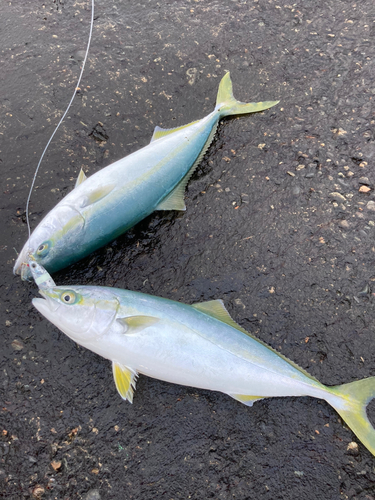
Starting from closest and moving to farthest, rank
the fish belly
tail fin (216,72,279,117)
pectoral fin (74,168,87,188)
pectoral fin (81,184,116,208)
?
the fish belly, pectoral fin (81,184,116,208), pectoral fin (74,168,87,188), tail fin (216,72,279,117)

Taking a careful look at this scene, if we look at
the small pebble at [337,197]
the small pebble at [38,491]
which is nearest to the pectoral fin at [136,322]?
the small pebble at [38,491]

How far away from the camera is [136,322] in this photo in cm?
237

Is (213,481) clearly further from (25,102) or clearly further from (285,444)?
(25,102)

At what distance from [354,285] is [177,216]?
1.51 meters

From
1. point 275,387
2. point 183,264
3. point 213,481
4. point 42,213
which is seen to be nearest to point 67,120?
point 42,213

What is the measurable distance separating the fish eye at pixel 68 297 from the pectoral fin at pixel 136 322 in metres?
0.34

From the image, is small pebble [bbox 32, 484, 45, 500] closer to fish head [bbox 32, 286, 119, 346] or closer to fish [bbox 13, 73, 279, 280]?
fish head [bbox 32, 286, 119, 346]

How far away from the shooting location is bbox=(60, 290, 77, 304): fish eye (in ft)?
7.84

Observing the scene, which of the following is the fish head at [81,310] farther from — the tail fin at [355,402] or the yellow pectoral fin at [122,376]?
the tail fin at [355,402]

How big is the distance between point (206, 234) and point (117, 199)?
77cm

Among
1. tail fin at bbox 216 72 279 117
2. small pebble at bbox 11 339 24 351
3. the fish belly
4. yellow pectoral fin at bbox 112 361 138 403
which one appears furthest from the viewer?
tail fin at bbox 216 72 279 117

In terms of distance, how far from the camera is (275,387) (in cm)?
242

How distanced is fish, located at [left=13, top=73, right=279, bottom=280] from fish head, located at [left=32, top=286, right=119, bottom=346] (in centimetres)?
30

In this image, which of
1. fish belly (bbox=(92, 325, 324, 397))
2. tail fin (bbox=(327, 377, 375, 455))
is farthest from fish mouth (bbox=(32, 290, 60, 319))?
tail fin (bbox=(327, 377, 375, 455))
